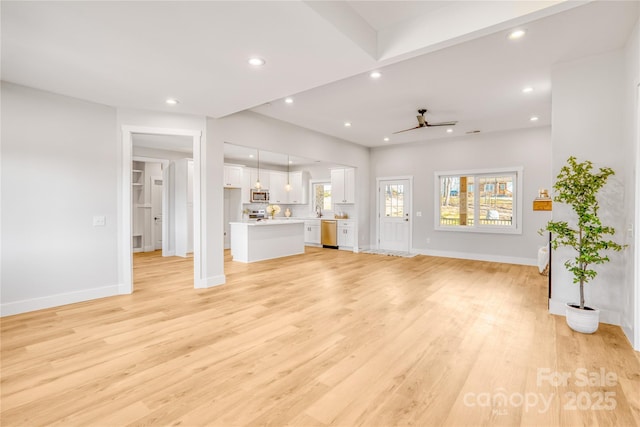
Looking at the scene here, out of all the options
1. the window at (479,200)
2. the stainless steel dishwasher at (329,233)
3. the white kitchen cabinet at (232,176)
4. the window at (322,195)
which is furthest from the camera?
the window at (322,195)

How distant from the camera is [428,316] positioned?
11.2ft

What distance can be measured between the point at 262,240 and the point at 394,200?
13.0 feet

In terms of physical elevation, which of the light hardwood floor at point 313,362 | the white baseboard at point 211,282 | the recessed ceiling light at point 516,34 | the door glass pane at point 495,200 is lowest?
the light hardwood floor at point 313,362

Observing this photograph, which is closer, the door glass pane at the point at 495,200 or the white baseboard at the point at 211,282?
the white baseboard at the point at 211,282

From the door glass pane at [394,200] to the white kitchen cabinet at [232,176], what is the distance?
4.36 meters

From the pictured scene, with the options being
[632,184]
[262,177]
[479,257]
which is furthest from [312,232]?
[632,184]

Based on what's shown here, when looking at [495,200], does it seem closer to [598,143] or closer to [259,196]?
[598,143]

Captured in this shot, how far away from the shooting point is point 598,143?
10.8 ft

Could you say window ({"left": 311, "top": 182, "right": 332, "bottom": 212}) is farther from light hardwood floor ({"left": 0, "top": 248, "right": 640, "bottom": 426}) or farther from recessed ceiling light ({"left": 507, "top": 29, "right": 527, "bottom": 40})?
recessed ceiling light ({"left": 507, "top": 29, "right": 527, "bottom": 40})

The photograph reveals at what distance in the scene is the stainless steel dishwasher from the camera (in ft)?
29.3

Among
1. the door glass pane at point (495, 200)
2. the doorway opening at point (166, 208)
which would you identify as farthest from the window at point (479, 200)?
the doorway opening at point (166, 208)

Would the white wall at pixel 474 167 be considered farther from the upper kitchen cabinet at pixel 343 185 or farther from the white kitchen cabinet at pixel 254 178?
the white kitchen cabinet at pixel 254 178

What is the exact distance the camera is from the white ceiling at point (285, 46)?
2232 mm

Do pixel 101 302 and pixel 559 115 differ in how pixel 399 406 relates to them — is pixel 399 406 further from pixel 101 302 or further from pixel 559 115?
pixel 101 302
